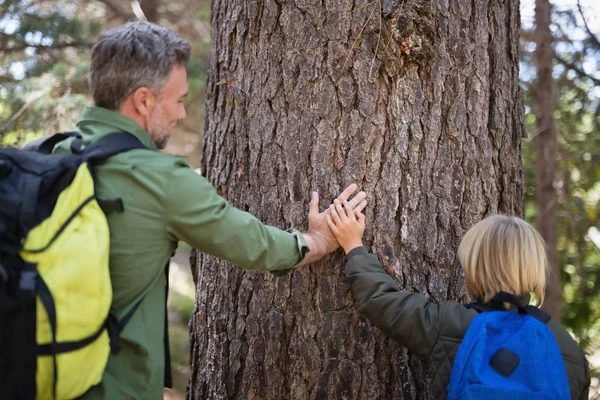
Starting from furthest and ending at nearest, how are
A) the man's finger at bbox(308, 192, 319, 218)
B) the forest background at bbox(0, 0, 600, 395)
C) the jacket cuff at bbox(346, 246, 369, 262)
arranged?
1. the forest background at bbox(0, 0, 600, 395)
2. the man's finger at bbox(308, 192, 319, 218)
3. the jacket cuff at bbox(346, 246, 369, 262)

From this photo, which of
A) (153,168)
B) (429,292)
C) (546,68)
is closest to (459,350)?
(429,292)

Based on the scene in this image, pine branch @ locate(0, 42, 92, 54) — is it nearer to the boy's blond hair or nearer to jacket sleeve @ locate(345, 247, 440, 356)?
jacket sleeve @ locate(345, 247, 440, 356)

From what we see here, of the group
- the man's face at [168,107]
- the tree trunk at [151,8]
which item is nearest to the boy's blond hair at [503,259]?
the man's face at [168,107]

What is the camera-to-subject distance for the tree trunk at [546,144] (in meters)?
6.63

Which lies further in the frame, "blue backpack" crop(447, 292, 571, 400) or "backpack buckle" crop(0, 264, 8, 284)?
"blue backpack" crop(447, 292, 571, 400)

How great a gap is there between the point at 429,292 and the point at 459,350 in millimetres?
534

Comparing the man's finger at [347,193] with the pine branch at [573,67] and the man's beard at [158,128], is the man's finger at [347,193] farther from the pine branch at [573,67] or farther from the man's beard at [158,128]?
the pine branch at [573,67]

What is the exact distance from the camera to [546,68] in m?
6.86

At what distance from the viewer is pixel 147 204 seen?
212cm

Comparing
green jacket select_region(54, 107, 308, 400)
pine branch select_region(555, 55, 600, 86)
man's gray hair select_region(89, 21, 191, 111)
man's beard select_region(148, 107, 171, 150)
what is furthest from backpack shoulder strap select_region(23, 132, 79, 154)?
pine branch select_region(555, 55, 600, 86)

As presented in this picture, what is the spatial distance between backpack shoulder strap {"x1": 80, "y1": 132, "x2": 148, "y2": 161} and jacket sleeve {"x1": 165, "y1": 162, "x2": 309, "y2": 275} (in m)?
0.18

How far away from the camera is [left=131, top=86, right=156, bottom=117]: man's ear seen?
7.30ft

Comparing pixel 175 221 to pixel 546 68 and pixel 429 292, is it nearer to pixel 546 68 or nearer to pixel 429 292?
pixel 429 292

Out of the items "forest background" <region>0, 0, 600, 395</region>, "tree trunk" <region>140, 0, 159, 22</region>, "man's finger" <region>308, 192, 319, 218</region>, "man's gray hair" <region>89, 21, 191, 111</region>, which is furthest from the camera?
"tree trunk" <region>140, 0, 159, 22</region>
